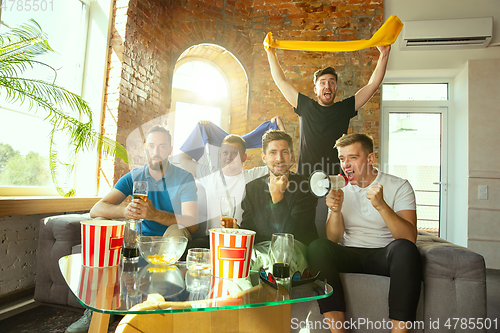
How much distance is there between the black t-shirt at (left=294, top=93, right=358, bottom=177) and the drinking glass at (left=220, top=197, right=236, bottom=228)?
1213mm

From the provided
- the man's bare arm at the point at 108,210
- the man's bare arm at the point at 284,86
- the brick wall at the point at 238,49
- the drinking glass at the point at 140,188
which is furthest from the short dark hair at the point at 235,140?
the drinking glass at the point at 140,188

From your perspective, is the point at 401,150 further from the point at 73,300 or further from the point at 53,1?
the point at 53,1

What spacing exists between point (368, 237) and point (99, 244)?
3.93 ft

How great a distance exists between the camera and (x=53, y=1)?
2.33 m

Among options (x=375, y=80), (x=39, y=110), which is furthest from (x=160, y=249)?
(x=375, y=80)

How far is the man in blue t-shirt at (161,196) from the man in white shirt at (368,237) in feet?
2.38

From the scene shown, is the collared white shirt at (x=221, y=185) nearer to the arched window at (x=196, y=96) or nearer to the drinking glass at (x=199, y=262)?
the arched window at (x=196, y=96)

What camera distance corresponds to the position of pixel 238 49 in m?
2.90

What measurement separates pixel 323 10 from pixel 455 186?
95.0 inches

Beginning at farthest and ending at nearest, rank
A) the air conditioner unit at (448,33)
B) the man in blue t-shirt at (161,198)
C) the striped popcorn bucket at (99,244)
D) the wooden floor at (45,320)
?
the air conditioner unit at (448,33) → the man in blue t-shirt at (161,198) → the wooden floor at (45,320) → the striped popcorn bucket at (99,244)

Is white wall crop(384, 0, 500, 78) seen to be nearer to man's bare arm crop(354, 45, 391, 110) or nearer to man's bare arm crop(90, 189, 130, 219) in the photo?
man's bare arm crop(354, 45, 391, 110)

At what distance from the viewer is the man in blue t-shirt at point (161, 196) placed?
5.49ft

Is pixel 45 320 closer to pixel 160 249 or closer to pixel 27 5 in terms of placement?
pixel 160 249

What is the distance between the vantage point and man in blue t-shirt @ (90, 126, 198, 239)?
167cm
